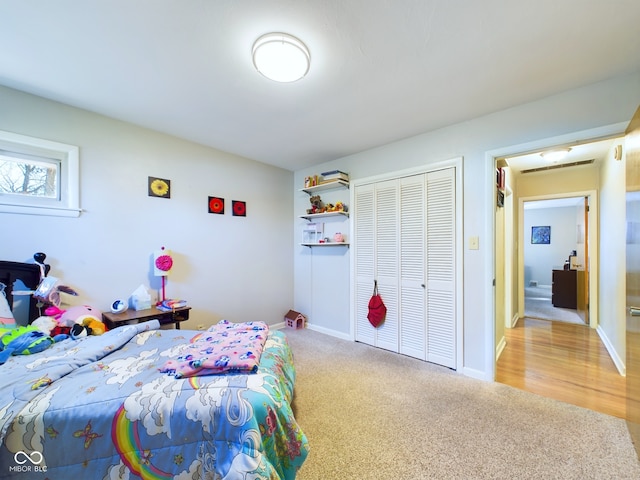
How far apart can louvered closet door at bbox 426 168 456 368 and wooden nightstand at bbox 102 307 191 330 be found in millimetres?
2603

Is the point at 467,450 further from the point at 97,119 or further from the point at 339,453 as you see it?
the point at 97,119

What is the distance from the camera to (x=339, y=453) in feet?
5.09

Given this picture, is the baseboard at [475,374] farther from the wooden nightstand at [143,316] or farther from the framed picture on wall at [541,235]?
the framed picture on wall at [541,235]

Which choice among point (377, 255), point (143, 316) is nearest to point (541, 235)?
point (377, 255)

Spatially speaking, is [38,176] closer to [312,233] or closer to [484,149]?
[312,233]

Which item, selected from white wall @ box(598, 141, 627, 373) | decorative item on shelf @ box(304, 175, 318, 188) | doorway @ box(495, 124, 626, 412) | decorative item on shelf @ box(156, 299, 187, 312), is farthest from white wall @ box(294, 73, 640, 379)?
decorative item on shelf @ box(156, 299, 187, 312)

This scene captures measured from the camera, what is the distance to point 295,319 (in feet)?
12.9

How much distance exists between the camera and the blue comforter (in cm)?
105

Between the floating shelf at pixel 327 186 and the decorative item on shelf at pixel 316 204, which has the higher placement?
the floating shelf at pixel 327 186

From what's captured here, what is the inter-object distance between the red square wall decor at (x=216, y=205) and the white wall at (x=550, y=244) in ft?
27.7

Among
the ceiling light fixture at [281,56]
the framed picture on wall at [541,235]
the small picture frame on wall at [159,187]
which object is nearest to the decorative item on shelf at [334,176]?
the ceiling light fixture at [281,56]

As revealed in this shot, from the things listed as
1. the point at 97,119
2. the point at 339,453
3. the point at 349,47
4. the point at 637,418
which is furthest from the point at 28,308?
the point at 637,418

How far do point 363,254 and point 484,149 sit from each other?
1.72 meters

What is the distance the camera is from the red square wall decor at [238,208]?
353 centimetres
